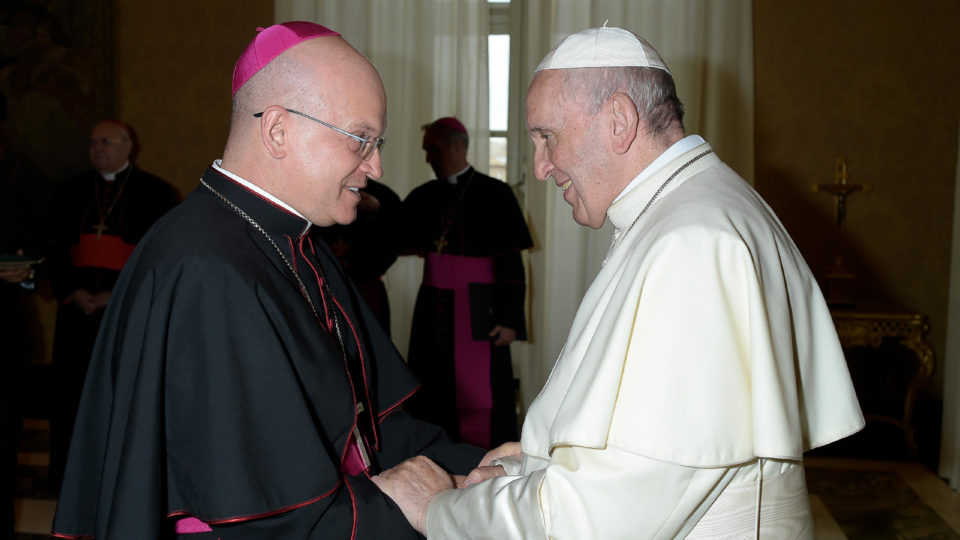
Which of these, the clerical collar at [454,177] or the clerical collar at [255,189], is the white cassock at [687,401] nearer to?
the clerical collar at [255,189]

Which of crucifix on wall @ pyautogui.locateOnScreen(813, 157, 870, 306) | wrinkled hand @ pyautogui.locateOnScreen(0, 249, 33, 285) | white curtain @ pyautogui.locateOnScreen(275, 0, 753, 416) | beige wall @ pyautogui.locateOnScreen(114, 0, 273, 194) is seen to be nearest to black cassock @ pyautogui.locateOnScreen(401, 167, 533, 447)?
white curtain @ pyautogui.locateOnScreen(275, 0, 753, 416)

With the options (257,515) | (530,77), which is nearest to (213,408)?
(257,515)

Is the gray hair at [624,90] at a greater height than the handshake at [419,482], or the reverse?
the gray hair at [624,90]

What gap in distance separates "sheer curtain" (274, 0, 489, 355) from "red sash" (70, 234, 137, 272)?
2.34 meters

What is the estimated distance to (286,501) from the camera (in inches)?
63.2

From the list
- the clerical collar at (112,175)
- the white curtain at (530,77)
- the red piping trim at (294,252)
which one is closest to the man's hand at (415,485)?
the red piping trim at (294,252)

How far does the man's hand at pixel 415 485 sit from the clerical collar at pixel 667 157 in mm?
806

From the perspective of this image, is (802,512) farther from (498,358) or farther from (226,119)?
(226,119)

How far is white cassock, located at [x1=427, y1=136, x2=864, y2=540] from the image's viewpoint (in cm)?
147

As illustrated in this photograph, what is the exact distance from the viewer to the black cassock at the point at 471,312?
545 centimetres

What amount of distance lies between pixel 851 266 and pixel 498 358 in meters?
3.12

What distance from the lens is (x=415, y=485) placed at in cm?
189

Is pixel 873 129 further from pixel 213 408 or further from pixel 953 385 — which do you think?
pixel 213 408

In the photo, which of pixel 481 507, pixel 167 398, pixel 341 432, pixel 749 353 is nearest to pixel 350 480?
pixel 341 432
